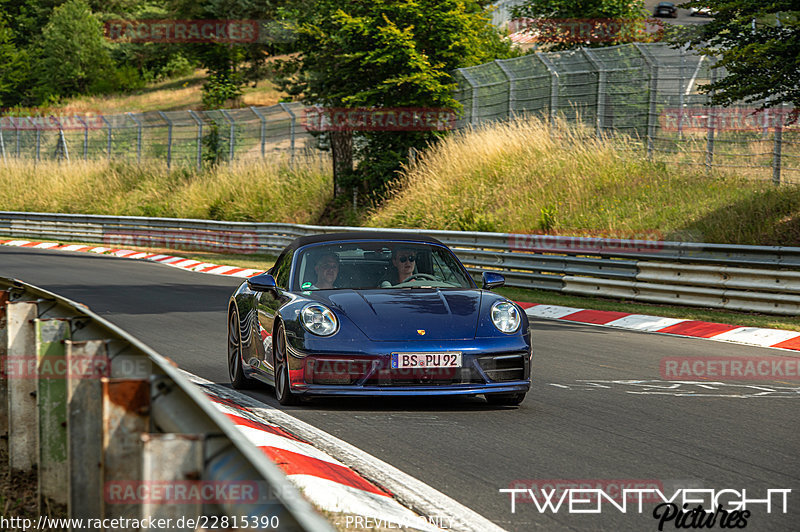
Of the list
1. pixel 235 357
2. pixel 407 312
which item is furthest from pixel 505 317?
pixel 235 357

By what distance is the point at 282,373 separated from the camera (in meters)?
7.71

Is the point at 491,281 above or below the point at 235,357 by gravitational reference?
above

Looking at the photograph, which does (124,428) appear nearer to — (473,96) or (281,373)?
(281,373)

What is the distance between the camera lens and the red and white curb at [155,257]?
23.5 meters

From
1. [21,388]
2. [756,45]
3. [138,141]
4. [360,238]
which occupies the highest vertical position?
[756,45]

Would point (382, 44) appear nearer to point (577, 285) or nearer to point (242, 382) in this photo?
point (577, 285)

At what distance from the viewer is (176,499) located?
8.21 feet

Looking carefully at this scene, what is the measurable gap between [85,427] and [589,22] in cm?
3716

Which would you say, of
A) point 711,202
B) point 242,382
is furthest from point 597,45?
point 242,382

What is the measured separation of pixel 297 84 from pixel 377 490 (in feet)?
85.2

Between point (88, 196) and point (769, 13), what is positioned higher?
point (769, 13)

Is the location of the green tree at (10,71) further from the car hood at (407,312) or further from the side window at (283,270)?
the car hood at (407,312)

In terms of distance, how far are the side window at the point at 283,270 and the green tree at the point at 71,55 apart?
7988cm

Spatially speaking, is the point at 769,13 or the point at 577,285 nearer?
the point at 769,13
